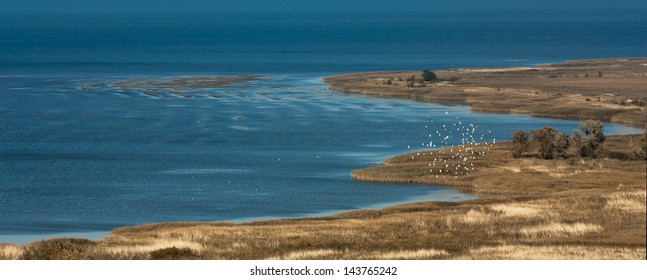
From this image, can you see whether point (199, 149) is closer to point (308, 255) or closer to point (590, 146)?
point (590, 146)

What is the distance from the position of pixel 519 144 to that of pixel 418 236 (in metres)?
Answer: 32.9

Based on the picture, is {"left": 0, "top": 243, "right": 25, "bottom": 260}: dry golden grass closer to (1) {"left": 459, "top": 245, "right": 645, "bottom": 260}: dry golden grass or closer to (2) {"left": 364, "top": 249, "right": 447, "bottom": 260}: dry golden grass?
(2) {"left": 364, "top": 249, "right": 447, "bottom": 260}: dry golden grass

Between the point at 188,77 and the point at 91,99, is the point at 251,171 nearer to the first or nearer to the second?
the point at 91,99

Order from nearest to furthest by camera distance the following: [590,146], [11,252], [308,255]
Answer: [308,255] → [11,252] → [590,146]

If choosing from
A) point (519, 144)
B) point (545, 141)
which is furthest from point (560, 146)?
point (519, 144)

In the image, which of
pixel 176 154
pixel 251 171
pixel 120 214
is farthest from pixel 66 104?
pixel 120 214

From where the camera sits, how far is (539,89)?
110m

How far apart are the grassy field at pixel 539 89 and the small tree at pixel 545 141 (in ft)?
63.6

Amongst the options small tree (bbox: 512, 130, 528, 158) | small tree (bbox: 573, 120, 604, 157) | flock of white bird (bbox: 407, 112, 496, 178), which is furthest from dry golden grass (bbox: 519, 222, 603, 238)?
small tree (bbox: 512, 130, 528, 158)

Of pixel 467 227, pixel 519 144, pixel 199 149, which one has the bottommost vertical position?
pixel 199 149

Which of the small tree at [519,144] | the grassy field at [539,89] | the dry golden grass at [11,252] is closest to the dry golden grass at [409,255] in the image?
the dry golden grass at [11,252]

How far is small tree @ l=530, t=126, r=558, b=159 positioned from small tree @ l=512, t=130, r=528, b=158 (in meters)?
0.58

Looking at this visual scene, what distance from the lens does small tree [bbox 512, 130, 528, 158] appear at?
6444 cm

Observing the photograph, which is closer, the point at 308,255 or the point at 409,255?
the point at 409,255
